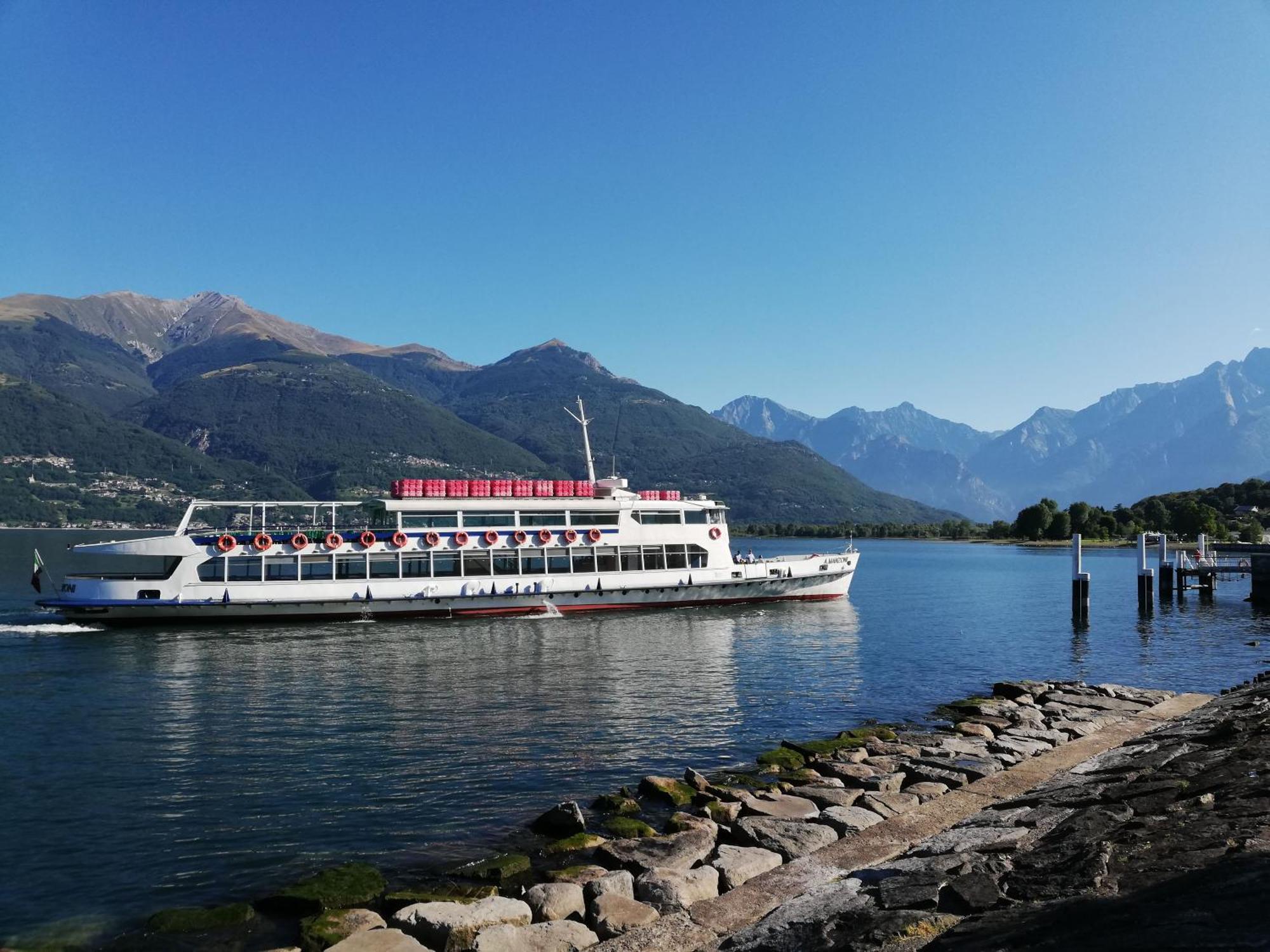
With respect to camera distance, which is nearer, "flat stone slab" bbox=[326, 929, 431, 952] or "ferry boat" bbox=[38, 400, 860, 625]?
"flat stone slab" bbox=[326, 929, 431, 952]

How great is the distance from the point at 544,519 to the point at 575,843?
112 ft

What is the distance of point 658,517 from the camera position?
49.2 m

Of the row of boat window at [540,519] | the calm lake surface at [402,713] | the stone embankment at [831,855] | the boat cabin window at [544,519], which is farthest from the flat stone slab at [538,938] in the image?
the boat cabin window at [544,519]

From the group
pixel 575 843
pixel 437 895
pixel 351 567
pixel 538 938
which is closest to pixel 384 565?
pixel 351 567

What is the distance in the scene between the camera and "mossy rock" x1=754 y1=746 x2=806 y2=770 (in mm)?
18781

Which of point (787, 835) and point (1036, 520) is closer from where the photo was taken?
point (787, 835)

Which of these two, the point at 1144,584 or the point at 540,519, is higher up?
the point at 540,519

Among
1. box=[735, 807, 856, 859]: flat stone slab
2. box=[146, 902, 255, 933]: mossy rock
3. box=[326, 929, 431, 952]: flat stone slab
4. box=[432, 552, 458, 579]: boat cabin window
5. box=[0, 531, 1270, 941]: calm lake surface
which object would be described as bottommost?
box=[0, 531, 1270, 941]: calm lake surface

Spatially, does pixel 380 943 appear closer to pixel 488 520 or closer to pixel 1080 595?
pixel 488 520

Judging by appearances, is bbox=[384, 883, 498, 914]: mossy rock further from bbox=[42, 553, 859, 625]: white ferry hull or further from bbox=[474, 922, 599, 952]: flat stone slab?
bbox=[42, 553, 859, 625]: white ferry hull

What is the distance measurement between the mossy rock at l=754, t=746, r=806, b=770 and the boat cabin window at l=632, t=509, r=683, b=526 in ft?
96.2

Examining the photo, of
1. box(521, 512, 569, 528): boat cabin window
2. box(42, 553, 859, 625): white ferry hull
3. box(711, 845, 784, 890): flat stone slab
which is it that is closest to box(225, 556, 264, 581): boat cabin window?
box(42, 553, 859, 625): white ferry hull

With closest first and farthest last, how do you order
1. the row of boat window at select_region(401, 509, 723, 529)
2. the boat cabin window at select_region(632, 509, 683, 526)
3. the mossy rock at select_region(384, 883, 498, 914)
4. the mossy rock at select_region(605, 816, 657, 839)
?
the mossy rock at select_region(384, 883, 498, 914) → the mossy rock at select_region(605, 816, 657, 839) → the row of boat window at select_region(401, 509, 723, 529) → the boat cabin window at select_region(632, 509, 683, 526)

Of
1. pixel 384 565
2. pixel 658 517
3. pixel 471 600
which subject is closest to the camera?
pixel 384 565
